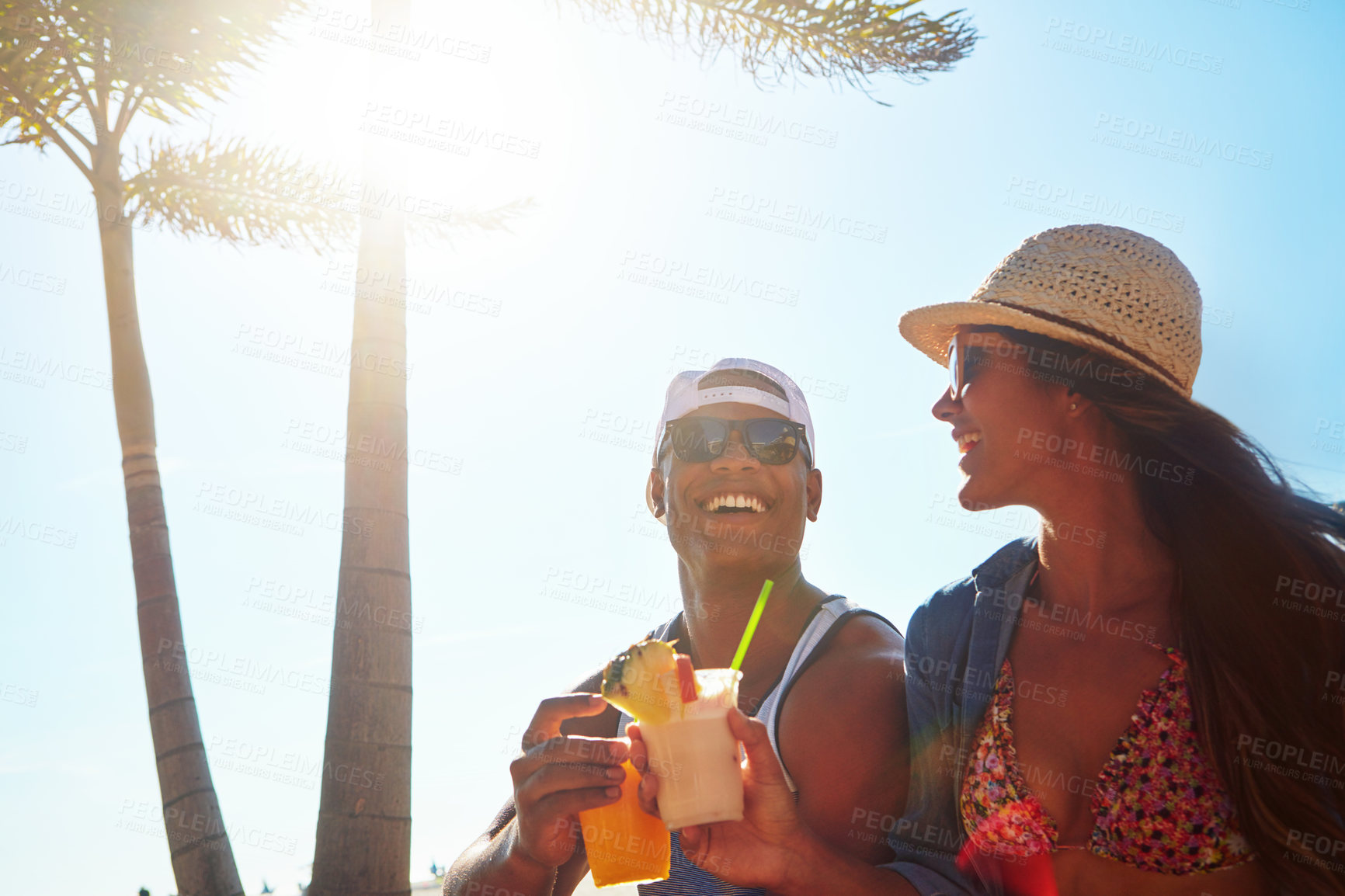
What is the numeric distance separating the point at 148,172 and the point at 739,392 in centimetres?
703

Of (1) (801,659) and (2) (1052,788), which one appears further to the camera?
(1) (801,659)

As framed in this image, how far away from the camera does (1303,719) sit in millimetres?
2168

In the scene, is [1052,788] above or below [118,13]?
below

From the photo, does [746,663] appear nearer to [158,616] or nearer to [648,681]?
[648,681]

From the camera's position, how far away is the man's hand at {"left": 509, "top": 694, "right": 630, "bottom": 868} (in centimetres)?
237

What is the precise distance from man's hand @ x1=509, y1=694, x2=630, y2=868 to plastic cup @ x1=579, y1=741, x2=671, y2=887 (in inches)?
2.0

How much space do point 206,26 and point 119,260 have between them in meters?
2.06

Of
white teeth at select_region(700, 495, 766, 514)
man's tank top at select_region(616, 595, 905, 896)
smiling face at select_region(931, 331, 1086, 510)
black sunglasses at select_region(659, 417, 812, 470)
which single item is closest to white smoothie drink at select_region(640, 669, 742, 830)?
man's tank top at select_region(616, 595, 905, 896)

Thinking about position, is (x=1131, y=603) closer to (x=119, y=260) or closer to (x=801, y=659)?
(x=801, y=659)

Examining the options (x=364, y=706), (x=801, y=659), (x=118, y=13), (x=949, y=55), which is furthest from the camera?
(x=949, y=55)

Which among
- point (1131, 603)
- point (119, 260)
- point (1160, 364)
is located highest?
point (119, 260)

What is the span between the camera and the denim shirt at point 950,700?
2543 mm

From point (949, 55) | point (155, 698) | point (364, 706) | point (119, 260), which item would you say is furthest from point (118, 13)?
point (949, 55)

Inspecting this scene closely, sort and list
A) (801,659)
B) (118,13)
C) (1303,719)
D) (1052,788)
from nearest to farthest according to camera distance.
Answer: (1303,719) → (1052,788) → (801,659) → (118,13)
